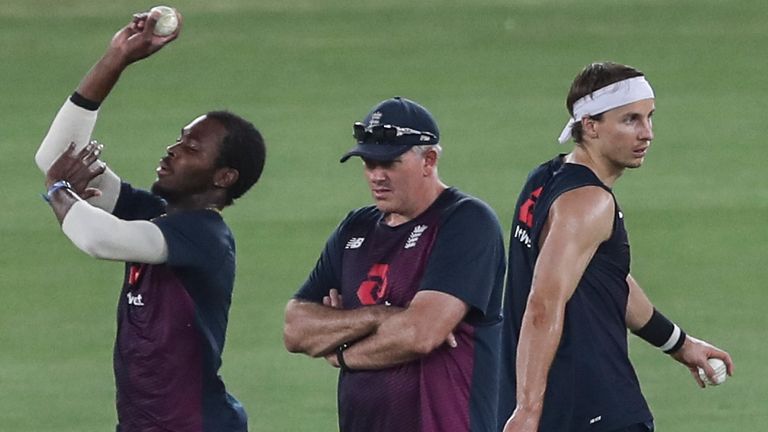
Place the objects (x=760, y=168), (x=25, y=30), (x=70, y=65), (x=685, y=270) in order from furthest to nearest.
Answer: (x=25, y=30)
(x=70, y=65)
(x=760, y=168)
(x=685, y=270)

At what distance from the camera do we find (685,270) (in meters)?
14.3

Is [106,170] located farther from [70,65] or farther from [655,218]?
[70,65]

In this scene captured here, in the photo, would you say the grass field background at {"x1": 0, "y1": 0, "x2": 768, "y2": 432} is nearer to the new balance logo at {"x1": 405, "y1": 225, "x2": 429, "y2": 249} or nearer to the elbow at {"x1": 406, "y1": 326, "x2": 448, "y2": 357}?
the new balance logo at {"x1": 405, "y1": 225, "x2": 429, "y2": 249}

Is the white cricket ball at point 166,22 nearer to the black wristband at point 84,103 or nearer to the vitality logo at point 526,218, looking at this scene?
the black wristband at point 84,103

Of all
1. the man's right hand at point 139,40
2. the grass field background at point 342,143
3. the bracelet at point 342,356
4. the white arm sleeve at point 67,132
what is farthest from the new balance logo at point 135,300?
the grass field background at point 342,143

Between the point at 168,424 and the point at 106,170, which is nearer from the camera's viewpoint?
the point at 168,424

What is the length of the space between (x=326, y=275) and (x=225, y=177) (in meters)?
0.58

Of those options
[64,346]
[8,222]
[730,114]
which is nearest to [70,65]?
[8,222]

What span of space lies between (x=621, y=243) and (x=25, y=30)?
1699cm

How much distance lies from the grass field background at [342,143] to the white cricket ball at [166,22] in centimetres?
386

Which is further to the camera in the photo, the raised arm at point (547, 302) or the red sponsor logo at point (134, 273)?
the red sponsor logo at point (134, 273)

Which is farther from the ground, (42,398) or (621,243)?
(621,243)

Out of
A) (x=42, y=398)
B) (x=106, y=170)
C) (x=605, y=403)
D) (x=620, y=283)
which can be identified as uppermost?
(x=106, y=170)

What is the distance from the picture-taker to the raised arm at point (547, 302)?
6945 millimetres
